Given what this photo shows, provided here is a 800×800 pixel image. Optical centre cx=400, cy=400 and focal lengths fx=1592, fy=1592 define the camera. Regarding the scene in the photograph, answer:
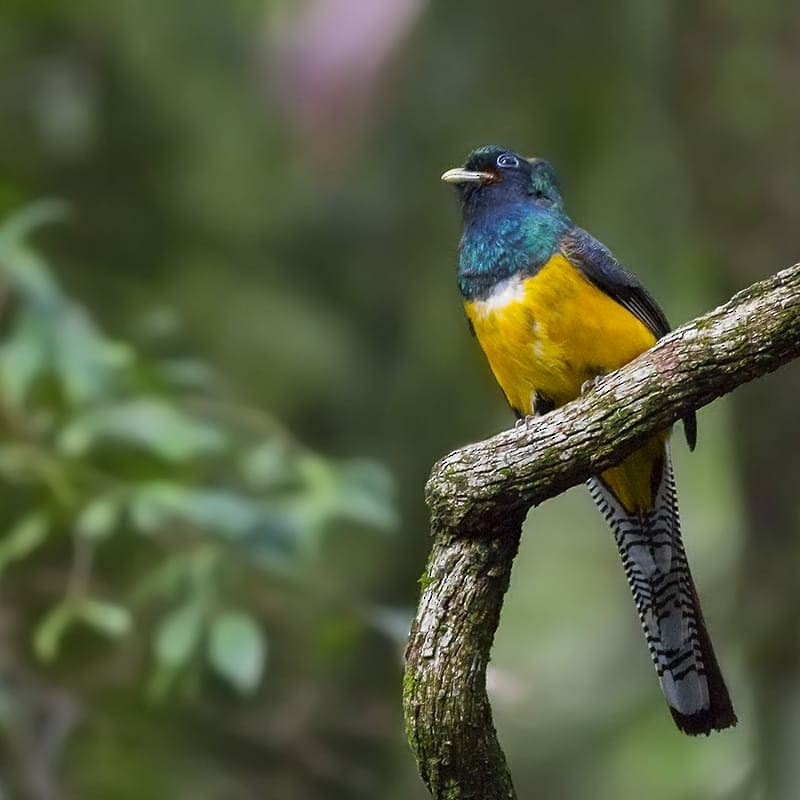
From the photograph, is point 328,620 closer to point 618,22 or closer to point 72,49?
point 72,49

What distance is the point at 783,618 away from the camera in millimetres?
5965

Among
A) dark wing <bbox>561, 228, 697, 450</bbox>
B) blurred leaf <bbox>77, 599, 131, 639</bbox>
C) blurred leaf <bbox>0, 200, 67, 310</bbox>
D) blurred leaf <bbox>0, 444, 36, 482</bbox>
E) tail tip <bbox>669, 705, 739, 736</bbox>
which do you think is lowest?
tail tip <bbox>669, 705, 739, 736</bbox>

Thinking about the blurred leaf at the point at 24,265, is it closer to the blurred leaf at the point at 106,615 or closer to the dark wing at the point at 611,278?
the blurred leaf at the point at 106,615

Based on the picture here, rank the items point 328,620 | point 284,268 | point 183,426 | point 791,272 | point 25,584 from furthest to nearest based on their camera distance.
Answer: point 284,268
point 25,584
point 328,620
point 183,426
point 791,272

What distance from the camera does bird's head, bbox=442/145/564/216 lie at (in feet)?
15.5

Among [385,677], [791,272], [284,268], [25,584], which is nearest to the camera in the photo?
[791,272]

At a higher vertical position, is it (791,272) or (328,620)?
(328,620)

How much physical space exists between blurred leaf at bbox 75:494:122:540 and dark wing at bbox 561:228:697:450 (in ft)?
4.98

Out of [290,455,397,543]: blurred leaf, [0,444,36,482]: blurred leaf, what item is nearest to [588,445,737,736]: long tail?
[290,455,397,543]: blurred leaf

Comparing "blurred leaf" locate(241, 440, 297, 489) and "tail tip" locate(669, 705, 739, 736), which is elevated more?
"blurred leaf" locate(241, 440, 297, 489)

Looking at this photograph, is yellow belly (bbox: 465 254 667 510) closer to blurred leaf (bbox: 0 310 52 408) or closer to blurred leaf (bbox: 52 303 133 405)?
blurred leaf (bbox: 52 303 133 405)

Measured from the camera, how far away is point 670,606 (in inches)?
158

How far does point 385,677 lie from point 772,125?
270cm

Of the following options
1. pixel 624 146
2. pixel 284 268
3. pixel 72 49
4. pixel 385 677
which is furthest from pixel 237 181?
pixel 385 677
